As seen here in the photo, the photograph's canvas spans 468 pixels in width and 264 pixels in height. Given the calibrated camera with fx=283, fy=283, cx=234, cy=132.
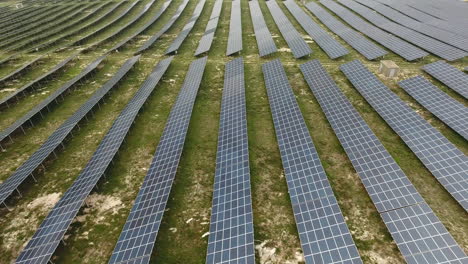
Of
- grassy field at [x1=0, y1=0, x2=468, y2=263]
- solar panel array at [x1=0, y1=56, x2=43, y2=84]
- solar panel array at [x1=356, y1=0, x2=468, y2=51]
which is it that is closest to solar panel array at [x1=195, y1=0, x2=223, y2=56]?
grassy field at [x1=0, y1=0, x2=468, y2=263]

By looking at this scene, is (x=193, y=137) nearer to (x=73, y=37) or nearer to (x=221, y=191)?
(x=221, y=191)

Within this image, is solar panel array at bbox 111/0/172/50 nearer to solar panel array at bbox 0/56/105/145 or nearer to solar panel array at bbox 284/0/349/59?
solar panel array at bbox 0/56/105/145

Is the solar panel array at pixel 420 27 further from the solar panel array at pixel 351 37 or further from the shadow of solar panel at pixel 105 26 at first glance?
the shadow of solar panel at pixel 105 26

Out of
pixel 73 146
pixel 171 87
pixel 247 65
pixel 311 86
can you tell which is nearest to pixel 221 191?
pixel 73 146

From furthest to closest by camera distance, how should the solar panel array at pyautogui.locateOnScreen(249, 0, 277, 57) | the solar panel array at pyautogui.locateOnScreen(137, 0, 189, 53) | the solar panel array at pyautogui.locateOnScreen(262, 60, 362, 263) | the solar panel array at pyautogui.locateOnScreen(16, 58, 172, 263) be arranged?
the solar panel array at pyautogui.locateOnScreen(137, 0, 189, 53)
the solar panel array at pyautogui.locateOnScreen(249, 0, 277, 57)
the solar panel array at pyautogui.locateOnScreen(16, 58, 172, 263)
the solar panel array at pyautogui.locateOnScreen(262, 60, 362, 263)

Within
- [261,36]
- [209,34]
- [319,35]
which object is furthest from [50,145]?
[319,35]

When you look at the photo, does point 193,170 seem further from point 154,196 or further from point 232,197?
point 232,197

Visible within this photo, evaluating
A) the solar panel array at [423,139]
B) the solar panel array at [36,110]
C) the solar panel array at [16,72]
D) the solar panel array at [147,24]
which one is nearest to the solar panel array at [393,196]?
the solar panel array at [423,139]
